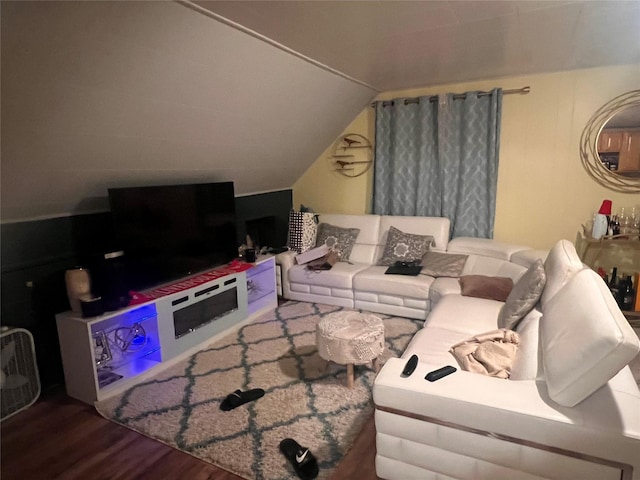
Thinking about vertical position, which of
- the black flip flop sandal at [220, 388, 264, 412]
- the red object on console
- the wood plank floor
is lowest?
the wood plank floor

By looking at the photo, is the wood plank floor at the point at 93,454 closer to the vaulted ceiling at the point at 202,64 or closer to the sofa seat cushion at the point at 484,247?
the vaulted ceiling at the point at 202,64

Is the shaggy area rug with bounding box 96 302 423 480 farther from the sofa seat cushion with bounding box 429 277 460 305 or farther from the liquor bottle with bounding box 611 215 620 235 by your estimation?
the liquor bottle with bounding box 611 215 620 235

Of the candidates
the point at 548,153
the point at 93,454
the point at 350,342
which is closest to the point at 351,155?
the point at 548,153

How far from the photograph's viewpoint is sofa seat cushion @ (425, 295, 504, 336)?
251cm

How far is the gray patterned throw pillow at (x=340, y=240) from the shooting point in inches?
169

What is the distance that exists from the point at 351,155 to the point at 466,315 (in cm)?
259

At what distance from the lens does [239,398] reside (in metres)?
2.37

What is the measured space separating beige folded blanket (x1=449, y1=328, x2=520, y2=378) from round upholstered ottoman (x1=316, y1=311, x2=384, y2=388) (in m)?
0.49

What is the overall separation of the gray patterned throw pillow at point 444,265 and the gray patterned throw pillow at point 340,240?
0.87 meters

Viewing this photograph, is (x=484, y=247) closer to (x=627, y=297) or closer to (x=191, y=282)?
(x=627, y=297)

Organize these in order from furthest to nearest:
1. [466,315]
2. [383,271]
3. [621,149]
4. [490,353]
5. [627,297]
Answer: [383,271], [621,149], [627,297], [466,315], [490,353]

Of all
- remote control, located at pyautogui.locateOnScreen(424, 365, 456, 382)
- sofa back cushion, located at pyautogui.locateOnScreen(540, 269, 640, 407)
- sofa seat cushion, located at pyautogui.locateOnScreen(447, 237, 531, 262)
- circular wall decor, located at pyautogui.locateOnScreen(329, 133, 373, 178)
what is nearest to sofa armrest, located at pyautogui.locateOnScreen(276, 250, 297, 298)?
circular wall decor, located at pyautogui.locateOnScreen(329, 133, 373, 178)

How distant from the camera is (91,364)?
7.90ft

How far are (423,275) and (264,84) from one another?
2.20m
